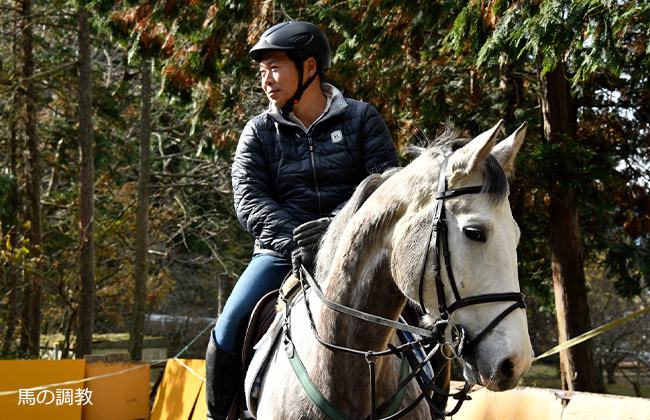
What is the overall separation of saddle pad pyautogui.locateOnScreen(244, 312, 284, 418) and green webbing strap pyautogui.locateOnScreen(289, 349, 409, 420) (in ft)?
0.96

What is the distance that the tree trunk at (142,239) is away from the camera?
13.0 metres

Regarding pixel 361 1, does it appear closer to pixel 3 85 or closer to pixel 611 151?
pixel 611 151

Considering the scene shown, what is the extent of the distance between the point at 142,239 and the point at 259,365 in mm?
10888

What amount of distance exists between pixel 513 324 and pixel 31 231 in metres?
13.1

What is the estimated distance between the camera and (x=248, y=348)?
337 centimetres

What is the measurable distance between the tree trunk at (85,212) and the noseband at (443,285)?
10624 millimetres

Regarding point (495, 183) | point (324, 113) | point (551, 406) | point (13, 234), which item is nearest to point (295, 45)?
point (324, 113)

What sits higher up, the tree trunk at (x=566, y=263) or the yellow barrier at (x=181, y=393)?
the tree trunk at (x=566, y=263)

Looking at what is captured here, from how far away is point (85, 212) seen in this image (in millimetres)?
Answer: 11984

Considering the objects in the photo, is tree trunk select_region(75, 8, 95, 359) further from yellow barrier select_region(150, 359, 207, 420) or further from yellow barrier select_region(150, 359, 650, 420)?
yellow barrier select_region(150, 359, 650, 420)

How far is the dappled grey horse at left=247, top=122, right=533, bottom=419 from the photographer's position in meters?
2.14

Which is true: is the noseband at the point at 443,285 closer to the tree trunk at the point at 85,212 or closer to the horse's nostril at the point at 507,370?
the horse's nostril at the point at 507,370

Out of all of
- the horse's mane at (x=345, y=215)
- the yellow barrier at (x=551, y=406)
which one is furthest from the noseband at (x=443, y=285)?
the yellow barrier at (x=551, y=406)

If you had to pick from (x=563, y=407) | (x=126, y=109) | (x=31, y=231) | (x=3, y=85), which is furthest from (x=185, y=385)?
(x=126, y=109)
